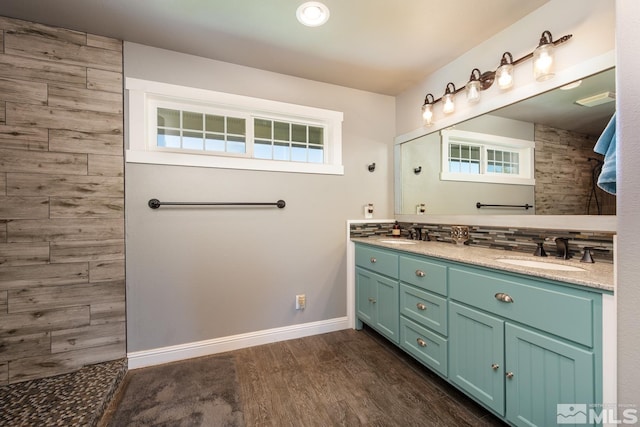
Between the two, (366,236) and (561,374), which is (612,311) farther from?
(366,236)

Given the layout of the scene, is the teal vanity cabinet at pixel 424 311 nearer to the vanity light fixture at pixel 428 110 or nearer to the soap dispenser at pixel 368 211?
the soap dispenser at pixel 368 211

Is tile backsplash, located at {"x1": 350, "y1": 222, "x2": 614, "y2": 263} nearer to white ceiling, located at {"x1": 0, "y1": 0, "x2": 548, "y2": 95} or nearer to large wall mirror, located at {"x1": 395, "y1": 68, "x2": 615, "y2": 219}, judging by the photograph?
large wall mirror, located at {"x1": 395, "y1": 68, "x2": 615, "y2": 219}

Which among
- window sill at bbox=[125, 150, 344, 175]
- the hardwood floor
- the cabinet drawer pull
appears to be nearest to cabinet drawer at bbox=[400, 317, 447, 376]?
the hardwood floor

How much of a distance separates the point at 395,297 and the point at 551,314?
3.32 ft

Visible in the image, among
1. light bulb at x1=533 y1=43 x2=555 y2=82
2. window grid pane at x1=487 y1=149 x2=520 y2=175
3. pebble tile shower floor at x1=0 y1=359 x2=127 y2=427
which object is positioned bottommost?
pebble tile shower floor at x1=0 y1=359 x2=127 y2=427

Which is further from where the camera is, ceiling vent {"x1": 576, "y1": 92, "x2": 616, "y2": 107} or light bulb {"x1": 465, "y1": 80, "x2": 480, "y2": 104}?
light bulb {"x1": 465, "y1": 80, "x2": 480, "y2": 104}

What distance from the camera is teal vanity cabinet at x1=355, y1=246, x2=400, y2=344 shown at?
80.2 inches

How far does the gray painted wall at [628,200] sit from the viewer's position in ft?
1.84

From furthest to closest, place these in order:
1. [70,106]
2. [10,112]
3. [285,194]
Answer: [285,194]
[70,106]
[10,112]

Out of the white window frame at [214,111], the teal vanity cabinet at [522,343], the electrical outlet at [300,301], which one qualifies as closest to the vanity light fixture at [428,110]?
the white window frame at [214,111]

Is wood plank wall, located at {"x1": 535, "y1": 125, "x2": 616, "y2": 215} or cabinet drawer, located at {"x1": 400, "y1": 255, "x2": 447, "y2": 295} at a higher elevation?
wood plank wall, located at {"x1": 535, "y1": 125, "x2": 616, "y2": 215}

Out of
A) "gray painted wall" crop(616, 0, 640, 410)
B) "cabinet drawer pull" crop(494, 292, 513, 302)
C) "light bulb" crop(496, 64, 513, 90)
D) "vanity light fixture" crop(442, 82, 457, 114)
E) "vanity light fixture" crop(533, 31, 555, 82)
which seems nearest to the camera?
"gray painted wall" crop(616, 0, 640, 410)

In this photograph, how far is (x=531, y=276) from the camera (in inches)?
46.7

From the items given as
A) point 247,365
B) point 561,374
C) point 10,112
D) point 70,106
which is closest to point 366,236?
point 247,365
